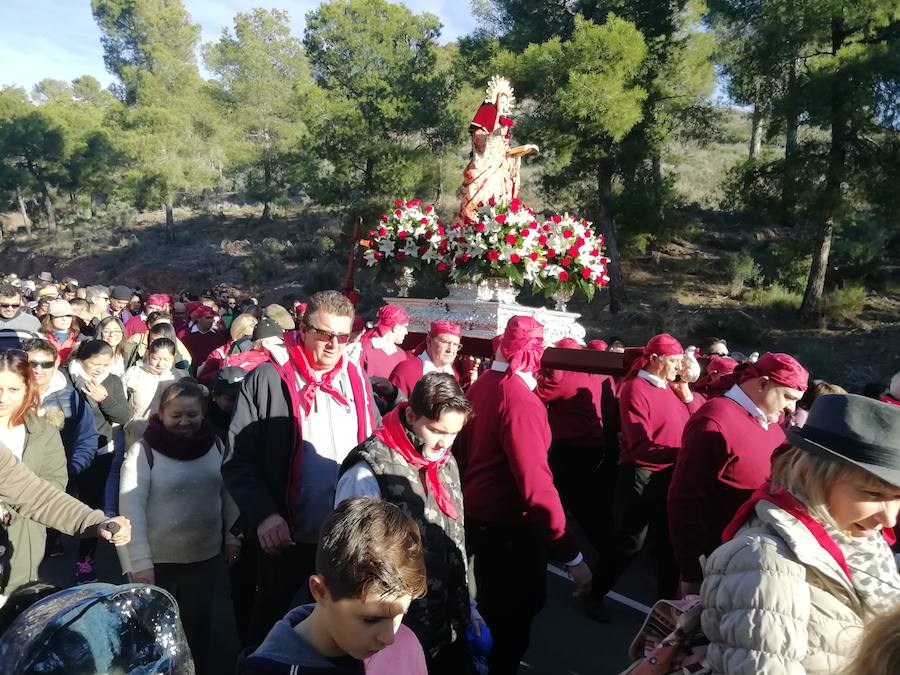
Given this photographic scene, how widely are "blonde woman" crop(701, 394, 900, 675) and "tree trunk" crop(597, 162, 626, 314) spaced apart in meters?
16.1

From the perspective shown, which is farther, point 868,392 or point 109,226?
point 109,226

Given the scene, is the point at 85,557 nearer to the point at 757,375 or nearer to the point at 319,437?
the point at 319,437

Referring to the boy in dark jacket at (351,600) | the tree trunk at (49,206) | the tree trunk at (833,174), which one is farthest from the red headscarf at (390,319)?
the tree trunk at (49,206)

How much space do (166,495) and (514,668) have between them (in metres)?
1.75

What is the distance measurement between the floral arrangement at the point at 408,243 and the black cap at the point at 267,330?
3.92 feet

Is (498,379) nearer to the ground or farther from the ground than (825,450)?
nearer to the ground

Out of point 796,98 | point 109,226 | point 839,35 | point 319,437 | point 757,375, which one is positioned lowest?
point 109,226

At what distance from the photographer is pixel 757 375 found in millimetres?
3053

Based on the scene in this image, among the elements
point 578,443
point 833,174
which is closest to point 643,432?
point 578,443

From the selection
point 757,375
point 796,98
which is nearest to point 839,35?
point 796,98

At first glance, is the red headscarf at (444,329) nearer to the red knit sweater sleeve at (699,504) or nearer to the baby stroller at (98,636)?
the red knit sweater sleeve at (699,504)

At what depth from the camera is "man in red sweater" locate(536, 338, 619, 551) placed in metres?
5.19

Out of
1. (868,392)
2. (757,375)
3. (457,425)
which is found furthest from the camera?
(868,392)

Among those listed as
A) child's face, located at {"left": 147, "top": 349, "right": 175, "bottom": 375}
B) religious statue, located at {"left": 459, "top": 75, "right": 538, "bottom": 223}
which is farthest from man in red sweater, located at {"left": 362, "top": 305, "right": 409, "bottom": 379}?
religious statue, located at {"left": 459, "top": 75, "right": 538, "bottom": 223}
